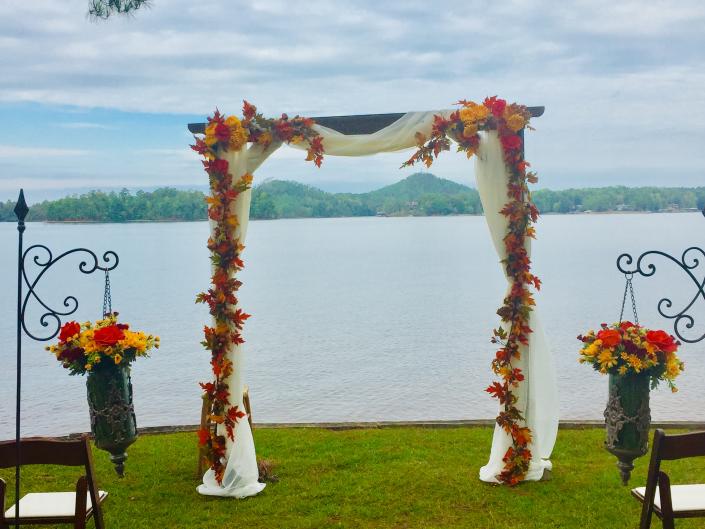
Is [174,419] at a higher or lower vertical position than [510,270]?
lower

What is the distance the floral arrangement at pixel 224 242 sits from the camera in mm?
6449

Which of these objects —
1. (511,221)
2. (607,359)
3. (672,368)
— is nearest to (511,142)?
(511,221)

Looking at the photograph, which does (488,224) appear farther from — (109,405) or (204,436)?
(109,405)

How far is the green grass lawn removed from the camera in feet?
19.1

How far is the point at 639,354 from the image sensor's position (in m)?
6.05

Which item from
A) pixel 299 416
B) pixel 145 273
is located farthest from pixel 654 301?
pixel 145 273

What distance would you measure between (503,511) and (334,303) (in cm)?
1974

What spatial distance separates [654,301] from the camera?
79.4 feet

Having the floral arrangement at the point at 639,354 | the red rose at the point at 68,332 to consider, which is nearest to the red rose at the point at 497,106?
the floral arrangement at the point at 639,354

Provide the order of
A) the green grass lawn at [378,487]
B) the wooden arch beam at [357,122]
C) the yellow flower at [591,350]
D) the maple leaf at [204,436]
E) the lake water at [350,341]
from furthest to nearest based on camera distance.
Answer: the lake water at [350,341]
the wooden arch beam at [357,122]
the maple leaf at [204,436]
the yellow flower at [591,350]
the green grass lawn at [378,487]

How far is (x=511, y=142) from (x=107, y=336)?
11.1 ft

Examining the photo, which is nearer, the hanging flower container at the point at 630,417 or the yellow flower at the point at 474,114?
the hanging flower container at the point at 630,417

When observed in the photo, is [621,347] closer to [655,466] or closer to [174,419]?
[655,466]

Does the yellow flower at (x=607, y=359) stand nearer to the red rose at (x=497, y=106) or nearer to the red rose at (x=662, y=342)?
the red rose at (x=662, y=342)
